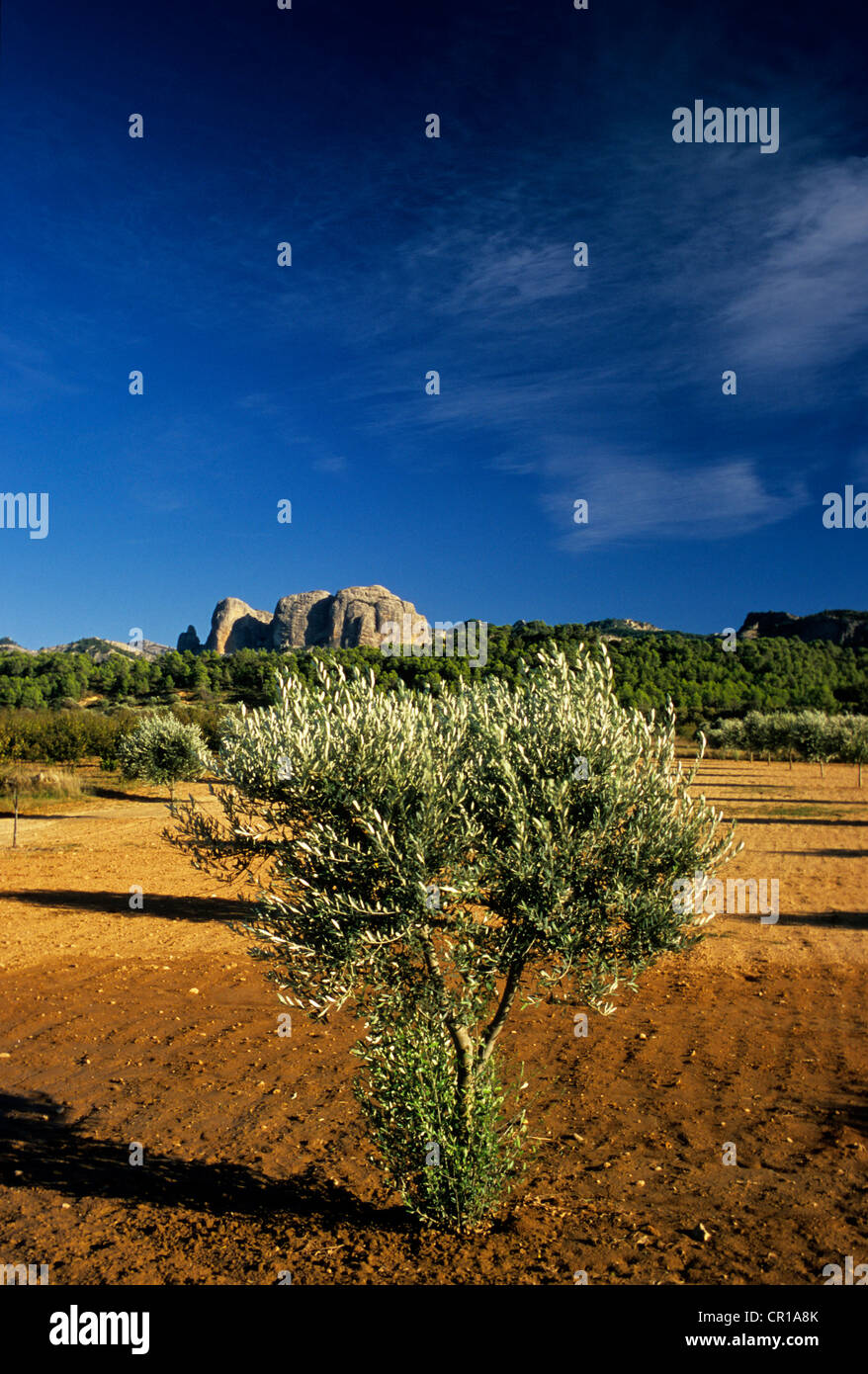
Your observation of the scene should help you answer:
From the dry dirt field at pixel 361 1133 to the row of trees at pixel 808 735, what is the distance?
4093cm

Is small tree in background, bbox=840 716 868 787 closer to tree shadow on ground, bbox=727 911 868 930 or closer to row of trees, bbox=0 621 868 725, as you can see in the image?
row of trees, bbox=0 621 868 725

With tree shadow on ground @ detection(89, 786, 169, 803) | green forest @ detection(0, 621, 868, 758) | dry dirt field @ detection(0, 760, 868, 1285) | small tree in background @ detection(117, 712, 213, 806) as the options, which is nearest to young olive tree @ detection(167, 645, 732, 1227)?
dry dirt field @ detection(0, 760, 868, 1285)

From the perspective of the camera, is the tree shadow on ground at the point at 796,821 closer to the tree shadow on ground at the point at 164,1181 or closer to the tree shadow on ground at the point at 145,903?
the tree shadow on ground at the point at 145,903

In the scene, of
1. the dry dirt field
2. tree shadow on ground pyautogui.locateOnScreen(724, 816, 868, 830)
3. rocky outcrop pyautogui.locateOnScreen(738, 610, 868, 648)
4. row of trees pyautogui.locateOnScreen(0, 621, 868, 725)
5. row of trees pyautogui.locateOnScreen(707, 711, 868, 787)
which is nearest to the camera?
the dry dirt field

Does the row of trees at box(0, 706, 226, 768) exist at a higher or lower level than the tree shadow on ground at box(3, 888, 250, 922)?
higher

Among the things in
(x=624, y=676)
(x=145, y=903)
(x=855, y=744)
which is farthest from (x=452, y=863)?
(x=624, y=676)

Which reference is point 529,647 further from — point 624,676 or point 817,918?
point 817,918

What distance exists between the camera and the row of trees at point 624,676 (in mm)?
75562

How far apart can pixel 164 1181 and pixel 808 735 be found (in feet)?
182

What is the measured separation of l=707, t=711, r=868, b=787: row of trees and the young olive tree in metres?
50.5

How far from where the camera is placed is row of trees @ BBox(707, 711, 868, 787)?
53375 millimetres

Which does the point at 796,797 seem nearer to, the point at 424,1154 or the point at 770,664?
the point at 424,1154

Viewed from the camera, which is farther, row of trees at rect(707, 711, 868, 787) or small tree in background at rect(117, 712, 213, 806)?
row of trees at rect(707, 711, 868, 787)

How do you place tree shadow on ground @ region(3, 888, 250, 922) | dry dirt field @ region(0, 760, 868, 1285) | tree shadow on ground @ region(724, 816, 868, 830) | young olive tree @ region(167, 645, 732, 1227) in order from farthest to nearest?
tree shadow on ground @ region(724, 816, 868, 830) < tree shadow on ground @ region(3, 888, 250, 922) < dry dirt field @ region(0, 760, 868, 1285) < young olive tree @ region(167, 645, 732, 1227)
